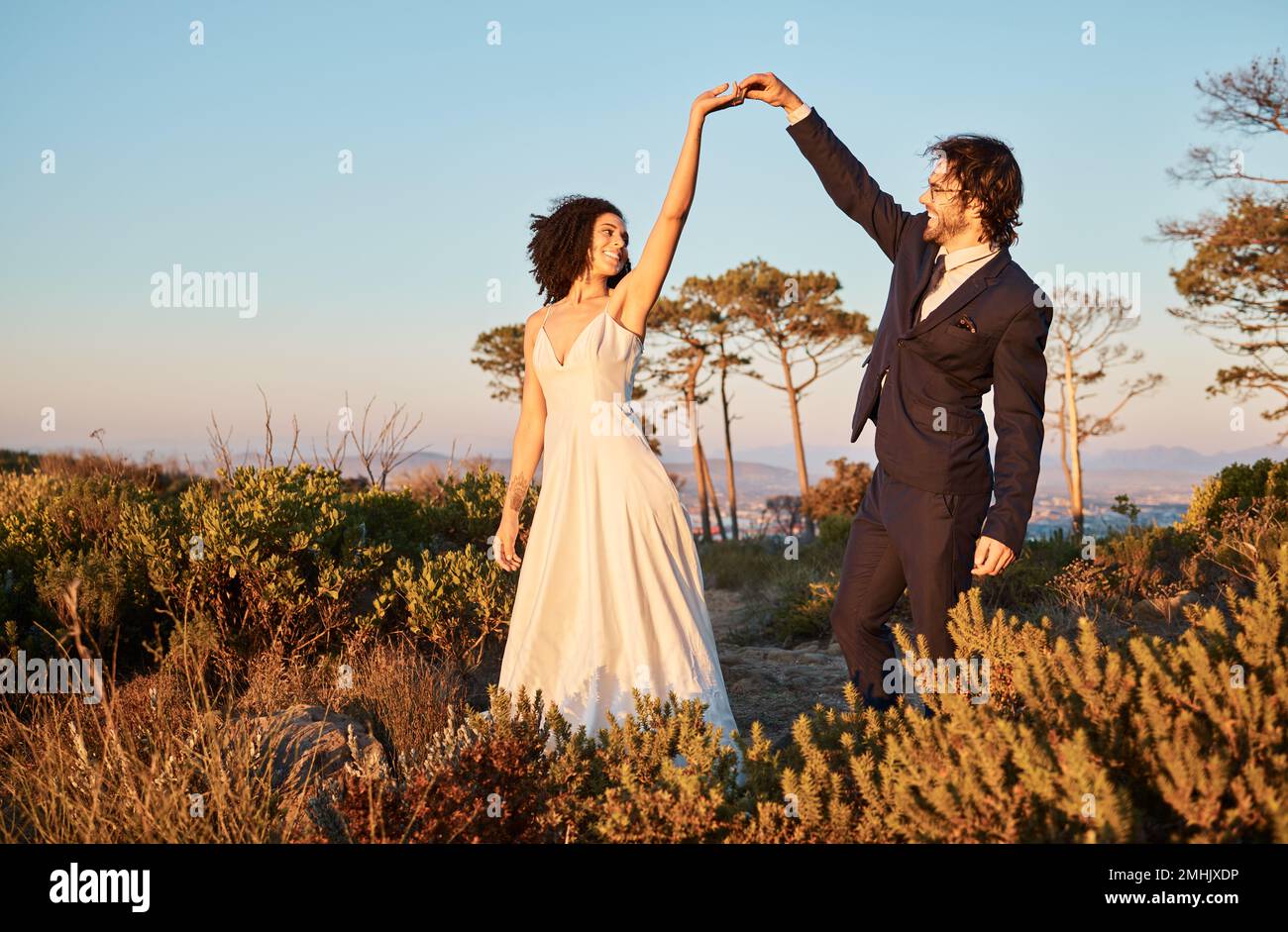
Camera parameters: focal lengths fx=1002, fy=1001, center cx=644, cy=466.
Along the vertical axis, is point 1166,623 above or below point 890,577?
below

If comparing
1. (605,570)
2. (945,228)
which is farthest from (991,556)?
(605,570)

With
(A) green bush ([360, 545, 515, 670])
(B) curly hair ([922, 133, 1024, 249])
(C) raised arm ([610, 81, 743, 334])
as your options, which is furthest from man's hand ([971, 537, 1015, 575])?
(A) green bush ([360, 545, 515, 670])

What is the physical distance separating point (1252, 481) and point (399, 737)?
9189mm

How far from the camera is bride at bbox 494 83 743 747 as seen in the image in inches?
155

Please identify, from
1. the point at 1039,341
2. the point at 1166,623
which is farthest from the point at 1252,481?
the point at 1039,341

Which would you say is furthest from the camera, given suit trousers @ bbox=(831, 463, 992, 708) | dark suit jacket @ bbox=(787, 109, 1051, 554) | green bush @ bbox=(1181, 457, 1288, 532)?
green bush @ bbox=(1181, 457, 1288, 532)

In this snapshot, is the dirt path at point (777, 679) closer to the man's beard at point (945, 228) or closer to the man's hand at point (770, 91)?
the man's beard at point (945, 228)

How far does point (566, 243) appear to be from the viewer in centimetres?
419

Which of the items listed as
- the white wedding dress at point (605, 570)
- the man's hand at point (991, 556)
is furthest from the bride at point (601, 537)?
the man's hand at point (991, 556)

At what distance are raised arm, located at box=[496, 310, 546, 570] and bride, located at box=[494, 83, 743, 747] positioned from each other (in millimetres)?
17

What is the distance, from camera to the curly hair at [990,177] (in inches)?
138

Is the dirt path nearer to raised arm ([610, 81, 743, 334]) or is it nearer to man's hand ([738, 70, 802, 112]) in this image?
raised arm ([610, 81, 743, 334])
